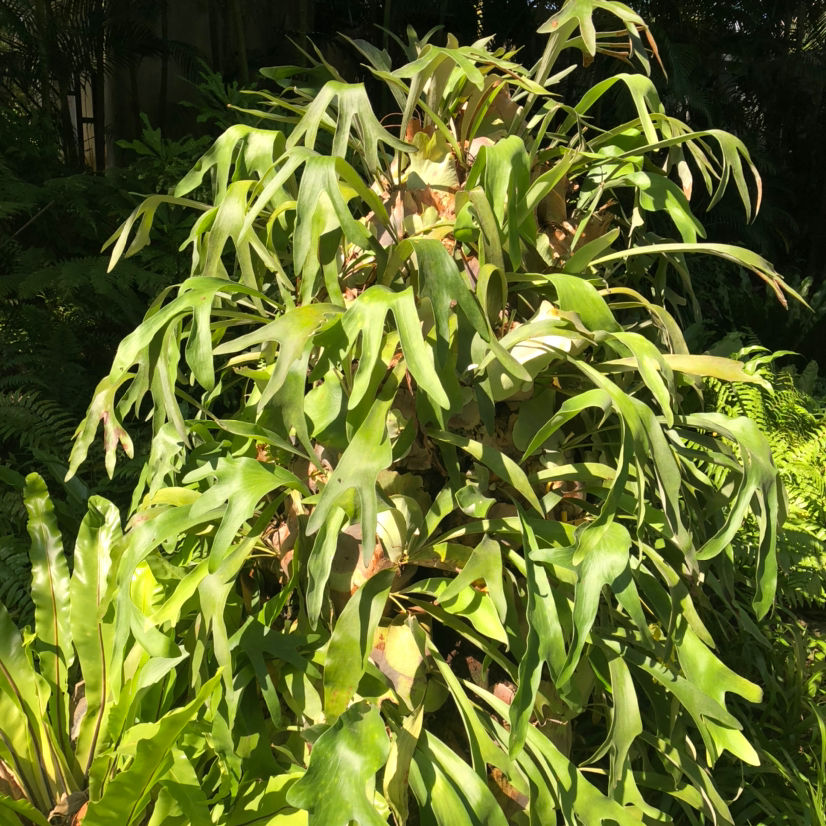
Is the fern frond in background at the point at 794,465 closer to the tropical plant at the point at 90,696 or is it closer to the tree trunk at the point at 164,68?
the tropical plant at the point at 90,696

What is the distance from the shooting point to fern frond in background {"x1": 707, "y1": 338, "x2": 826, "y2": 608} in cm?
198

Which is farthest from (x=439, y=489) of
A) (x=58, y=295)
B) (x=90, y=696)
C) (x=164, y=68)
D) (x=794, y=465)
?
(x=164, y=68)

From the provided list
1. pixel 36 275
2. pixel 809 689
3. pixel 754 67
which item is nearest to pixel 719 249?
pixel 809 689

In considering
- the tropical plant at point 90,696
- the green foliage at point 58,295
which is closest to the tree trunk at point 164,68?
the green foliage at point 58,295

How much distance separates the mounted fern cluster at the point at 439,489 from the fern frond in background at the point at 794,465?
106 centimetres

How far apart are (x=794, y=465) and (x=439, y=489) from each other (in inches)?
63.1

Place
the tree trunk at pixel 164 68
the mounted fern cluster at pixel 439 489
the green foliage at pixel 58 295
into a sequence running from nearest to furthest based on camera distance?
the mounted fern cluster at pixel 439 489, the green foliage at pixel 58 295, the tree trunk at pixel 164 68

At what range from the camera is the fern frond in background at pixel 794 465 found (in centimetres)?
198

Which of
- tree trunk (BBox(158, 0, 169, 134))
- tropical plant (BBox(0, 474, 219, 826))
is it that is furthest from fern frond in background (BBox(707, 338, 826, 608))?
tree trunk (BBox(158, 0, 169, 134))

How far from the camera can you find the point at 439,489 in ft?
3.27

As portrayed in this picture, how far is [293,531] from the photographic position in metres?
0.97

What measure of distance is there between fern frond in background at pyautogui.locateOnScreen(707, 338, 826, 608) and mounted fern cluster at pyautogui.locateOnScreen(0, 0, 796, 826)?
3.47 feet

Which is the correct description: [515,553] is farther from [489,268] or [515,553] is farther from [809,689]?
[809,689]

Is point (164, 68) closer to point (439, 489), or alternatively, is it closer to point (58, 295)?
point (58, 295)
